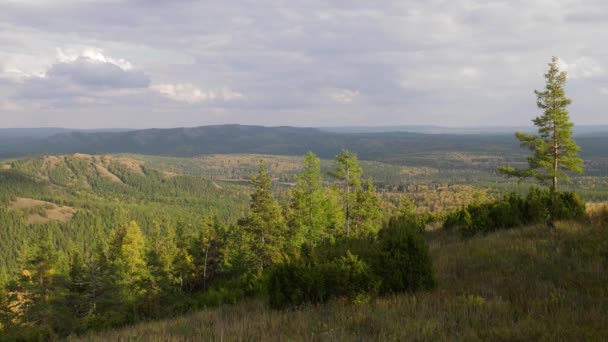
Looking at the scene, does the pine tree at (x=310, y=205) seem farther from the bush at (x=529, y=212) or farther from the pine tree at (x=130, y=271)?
the bush at (x=529, y=212)

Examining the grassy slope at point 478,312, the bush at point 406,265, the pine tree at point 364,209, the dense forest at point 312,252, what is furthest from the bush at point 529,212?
the pine tree at point 364,209

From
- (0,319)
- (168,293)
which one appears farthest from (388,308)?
(0,319)

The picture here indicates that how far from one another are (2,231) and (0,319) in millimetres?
166778

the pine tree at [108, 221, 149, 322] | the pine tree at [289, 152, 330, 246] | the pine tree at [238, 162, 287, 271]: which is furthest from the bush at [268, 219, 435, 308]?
the pine tree at [108, 221, 149, 322]

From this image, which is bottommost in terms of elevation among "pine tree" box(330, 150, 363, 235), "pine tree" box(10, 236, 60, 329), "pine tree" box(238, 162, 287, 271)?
"pine tree" box(10, 236, 60, 329)

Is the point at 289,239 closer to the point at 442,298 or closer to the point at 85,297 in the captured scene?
the point at 85,297

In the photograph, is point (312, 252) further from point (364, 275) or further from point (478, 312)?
point (478, 312)

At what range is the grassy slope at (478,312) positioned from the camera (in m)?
5.04

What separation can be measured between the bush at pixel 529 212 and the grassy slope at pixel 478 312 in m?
→ 5.40

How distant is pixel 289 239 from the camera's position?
1543 inches

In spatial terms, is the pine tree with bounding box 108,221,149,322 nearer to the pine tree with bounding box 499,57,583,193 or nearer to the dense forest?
the dense forest

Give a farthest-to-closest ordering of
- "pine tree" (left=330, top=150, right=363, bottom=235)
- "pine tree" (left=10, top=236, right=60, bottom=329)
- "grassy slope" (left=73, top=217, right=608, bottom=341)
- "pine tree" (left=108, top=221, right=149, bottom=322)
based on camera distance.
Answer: "pine tree" (left=10, top=236, right=60, bottom=329)
"pine tree" (left=108, top=221, right=149, bottom=322)
"pine tree" (left=330, top=150, right=363, bottom=235)
"grassy slope" (left=73, top=217, right=608, bottom=341)

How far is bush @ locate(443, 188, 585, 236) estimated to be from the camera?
14680 mm

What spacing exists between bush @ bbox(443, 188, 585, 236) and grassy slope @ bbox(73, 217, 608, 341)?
17.7 feet
